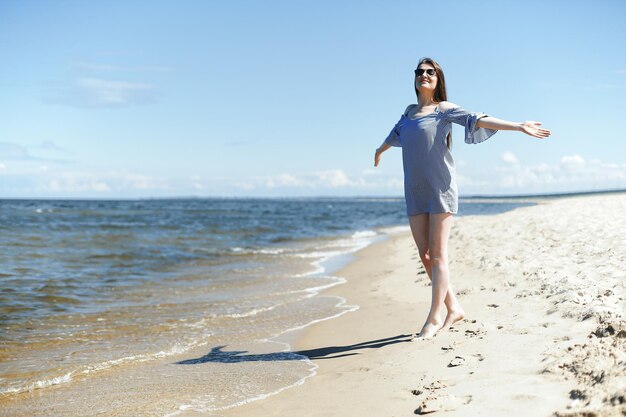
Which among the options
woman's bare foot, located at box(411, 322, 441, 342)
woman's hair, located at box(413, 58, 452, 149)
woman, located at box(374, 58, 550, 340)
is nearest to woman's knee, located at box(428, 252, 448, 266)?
woman, located at box(374, 58, 550, 340)

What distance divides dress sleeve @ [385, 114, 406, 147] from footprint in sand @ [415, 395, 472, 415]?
Result: 236cm

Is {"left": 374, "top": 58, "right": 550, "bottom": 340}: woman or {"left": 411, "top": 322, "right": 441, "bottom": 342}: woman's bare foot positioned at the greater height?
{"left": 374, "top": 58, "right": 550, "bottom": 340}: woman

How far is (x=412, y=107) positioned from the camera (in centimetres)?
481

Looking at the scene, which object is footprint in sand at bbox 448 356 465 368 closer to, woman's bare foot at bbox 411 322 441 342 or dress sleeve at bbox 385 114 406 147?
woman's bare foot at bbox 411 322 441 342

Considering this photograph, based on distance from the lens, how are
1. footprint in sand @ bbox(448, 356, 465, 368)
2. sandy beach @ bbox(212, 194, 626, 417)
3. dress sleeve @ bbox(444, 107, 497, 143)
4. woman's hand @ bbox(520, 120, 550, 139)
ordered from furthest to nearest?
dress sleeve @ bbox(444, 107, 497, 143)
woman's hand @ bbox(520, 120, 550, 139)
footprint in sand @ bbox(448, 356, 465, 368)
sandy beach @ bbox(212, 194, 626, 417)

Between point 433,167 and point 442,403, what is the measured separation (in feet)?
6.67

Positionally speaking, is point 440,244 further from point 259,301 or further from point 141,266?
point 141,266

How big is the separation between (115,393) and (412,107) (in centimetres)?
331

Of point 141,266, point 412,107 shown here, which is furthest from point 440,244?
point 141,266

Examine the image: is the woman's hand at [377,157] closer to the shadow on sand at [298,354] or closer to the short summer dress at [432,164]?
the short summer dress at [432,164]

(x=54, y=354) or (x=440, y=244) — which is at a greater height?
(x=440, y=244)

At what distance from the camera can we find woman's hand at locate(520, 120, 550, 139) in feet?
13.0

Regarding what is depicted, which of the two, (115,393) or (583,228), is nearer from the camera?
(115,393)

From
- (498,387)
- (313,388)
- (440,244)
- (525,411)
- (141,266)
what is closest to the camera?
(525,411)
